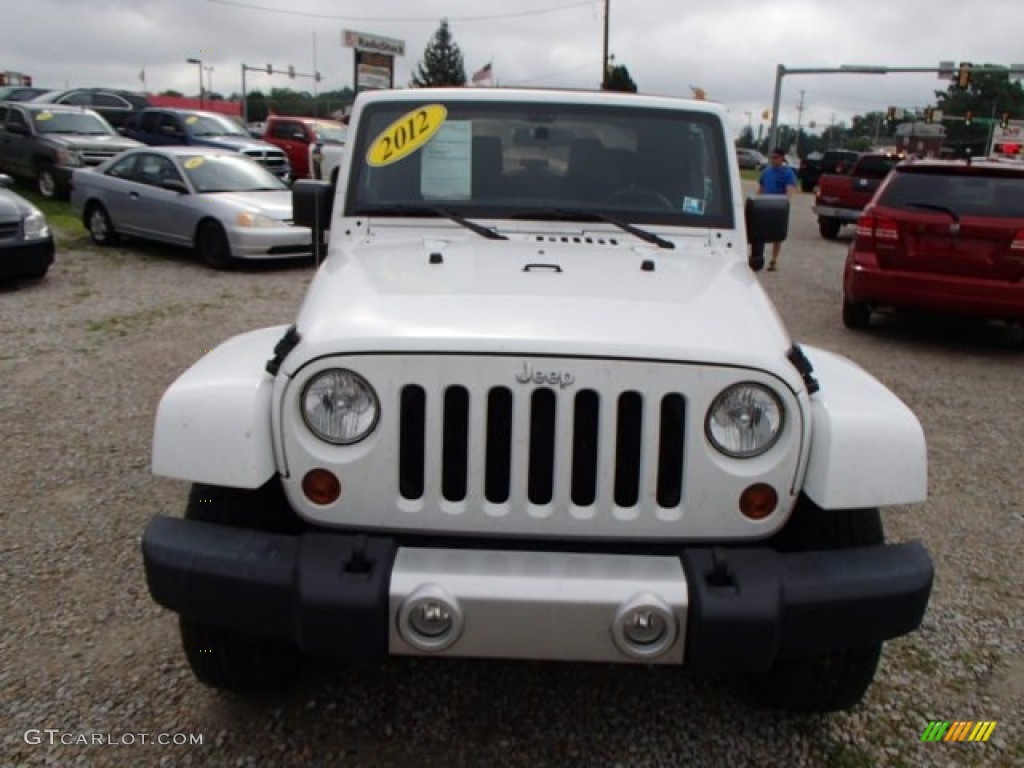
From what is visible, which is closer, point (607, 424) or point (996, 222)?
point (607, 424)

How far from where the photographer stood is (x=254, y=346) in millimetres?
2881

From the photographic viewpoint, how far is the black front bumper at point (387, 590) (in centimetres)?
219

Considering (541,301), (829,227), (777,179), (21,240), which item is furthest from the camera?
(829,227)

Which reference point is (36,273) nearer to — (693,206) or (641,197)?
(641,197)

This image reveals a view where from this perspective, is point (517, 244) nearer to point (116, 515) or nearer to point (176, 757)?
point (176, 757)

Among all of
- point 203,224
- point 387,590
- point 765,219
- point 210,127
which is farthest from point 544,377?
point 210,127

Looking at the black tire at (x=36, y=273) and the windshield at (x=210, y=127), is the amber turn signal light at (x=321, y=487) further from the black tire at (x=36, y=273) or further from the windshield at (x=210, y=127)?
the windshield at (x=210, y=127)

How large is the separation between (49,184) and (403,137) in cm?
1555

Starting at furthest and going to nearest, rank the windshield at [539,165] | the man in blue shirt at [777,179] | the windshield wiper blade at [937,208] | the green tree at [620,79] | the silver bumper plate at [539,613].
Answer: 1. the green tree at [620,79]
2. the man in blue shirt at [777,179]
3. the windshield wiper blade at [937,208]
4. the windshield at [539,165]
5. the silver bumper plate at [539,613]

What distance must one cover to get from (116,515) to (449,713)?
2.16m

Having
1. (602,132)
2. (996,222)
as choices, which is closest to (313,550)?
(602,132)

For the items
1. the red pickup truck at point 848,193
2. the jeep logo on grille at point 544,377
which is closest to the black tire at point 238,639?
the jeep logo on grille at point 544,377

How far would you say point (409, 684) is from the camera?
9.96 ft

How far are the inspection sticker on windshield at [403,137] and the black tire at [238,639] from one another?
1618 mm
